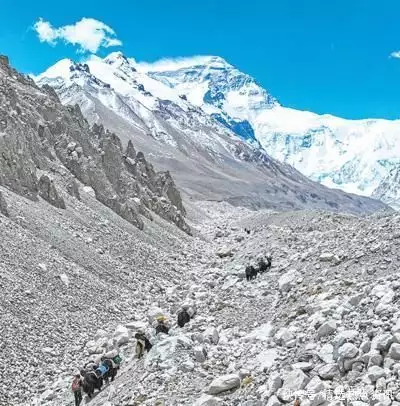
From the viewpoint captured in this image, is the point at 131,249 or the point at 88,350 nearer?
the point at 88,350

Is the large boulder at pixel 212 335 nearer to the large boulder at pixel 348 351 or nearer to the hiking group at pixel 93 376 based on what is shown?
the hiking group at pixel 93 376

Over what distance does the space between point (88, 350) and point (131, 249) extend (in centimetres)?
2071

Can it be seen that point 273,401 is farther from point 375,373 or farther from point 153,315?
point 153,315

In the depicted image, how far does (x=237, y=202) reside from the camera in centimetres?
19938

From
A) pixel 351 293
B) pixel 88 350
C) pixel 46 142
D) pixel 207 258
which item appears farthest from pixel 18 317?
pixel 46 142

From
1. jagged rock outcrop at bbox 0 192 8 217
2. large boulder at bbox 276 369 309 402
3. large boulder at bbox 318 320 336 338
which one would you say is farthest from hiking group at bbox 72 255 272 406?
jagged rock outcrop at bbox 0 192 8 217

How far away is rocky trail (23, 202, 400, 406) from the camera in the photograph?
55.1ft

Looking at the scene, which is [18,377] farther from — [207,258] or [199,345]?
[207,258]

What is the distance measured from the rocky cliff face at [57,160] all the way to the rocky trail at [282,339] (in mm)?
17882

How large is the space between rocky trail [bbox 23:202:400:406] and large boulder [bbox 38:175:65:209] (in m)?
15.3

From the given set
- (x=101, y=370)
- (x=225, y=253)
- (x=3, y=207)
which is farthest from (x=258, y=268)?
(x=3, y=207)

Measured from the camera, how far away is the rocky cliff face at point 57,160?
50.1 meters

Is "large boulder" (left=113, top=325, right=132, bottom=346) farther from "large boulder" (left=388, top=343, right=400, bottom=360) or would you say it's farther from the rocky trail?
"large boulder" (left=388, top=343, right=400, bottom=360)

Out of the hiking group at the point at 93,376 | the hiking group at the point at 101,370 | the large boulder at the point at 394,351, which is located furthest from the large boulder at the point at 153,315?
the large boulder at the point at 394,351
